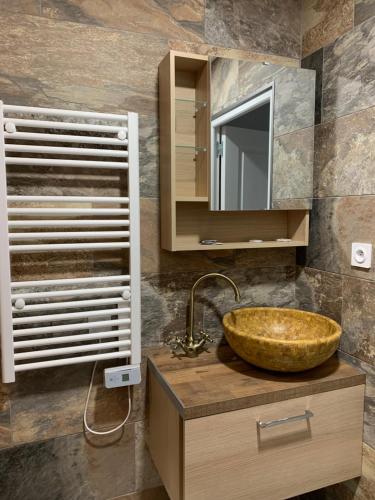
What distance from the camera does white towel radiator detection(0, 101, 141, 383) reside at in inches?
49.4

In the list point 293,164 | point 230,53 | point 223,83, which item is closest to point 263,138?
point 293,164

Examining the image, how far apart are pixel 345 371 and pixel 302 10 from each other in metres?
1.62

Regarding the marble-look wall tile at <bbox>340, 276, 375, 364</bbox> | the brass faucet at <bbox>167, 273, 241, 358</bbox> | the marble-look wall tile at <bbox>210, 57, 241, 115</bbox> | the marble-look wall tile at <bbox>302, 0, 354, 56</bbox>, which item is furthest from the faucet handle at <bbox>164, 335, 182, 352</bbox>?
the marble-look wall tile at <bbox>302, 0, 354, 56</bbox>

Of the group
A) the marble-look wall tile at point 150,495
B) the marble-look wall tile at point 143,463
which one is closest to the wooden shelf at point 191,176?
the marble-look wall tile at point 143,463

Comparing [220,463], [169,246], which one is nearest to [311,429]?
[220,463]

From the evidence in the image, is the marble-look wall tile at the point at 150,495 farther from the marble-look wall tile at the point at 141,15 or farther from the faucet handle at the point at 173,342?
the marble-look wall tile at the point at 141,15

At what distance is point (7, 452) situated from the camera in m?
1.40

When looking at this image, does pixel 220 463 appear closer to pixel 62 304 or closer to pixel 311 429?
pixel 311 429

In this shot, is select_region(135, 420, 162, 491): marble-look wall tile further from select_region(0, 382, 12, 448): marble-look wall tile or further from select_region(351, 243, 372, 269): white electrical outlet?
select_region(351, 243, 372, 269): white electrical outlet

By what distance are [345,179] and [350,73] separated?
412mm

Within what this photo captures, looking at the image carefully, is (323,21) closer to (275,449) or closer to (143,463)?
(275,449)

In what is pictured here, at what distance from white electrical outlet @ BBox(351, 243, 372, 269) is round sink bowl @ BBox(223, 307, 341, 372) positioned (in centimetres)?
25

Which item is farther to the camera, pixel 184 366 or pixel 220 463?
pixel 184 366

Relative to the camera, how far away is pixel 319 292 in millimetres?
1672
